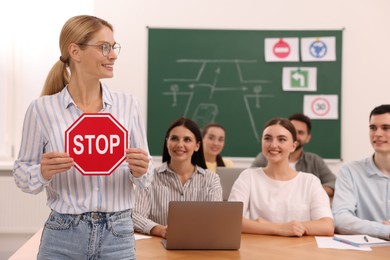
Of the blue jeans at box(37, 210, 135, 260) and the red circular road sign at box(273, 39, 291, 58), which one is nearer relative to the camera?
the blue jeans at box(37, 210, 135, 260)

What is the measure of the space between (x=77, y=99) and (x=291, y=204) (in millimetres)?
A: 1774

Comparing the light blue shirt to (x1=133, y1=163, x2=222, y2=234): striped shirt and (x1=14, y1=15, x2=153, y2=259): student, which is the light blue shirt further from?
(x1=14, y1=15, x2=153, y2=259): student

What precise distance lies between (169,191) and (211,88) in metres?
2.75

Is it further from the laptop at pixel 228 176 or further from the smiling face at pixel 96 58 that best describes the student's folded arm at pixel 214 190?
the smiling face at pixel 96 58

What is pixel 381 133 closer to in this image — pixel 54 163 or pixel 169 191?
pixel 169 191

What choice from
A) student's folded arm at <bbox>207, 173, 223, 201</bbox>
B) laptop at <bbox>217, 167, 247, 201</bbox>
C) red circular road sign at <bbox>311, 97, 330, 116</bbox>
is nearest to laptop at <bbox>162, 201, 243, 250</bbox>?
student's folded arm at <bbox>207, 173, 223, 201</bbox>

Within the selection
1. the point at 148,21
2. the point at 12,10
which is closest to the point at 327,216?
the point at 148,21

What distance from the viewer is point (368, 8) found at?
5801 millimetres

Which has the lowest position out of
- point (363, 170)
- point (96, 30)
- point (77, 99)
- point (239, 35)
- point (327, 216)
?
point (327, 216)

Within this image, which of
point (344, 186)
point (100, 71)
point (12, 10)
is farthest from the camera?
point (12, 10)

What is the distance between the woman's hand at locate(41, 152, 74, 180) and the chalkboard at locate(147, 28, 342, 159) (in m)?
4.24

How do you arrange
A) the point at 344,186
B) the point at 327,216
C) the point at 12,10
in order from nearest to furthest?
the point at 327,216
the point at 344,186
the point at 12,10

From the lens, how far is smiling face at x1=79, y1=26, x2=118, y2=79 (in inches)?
64.4

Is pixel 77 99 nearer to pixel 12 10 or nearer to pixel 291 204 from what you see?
pixel 291 204
